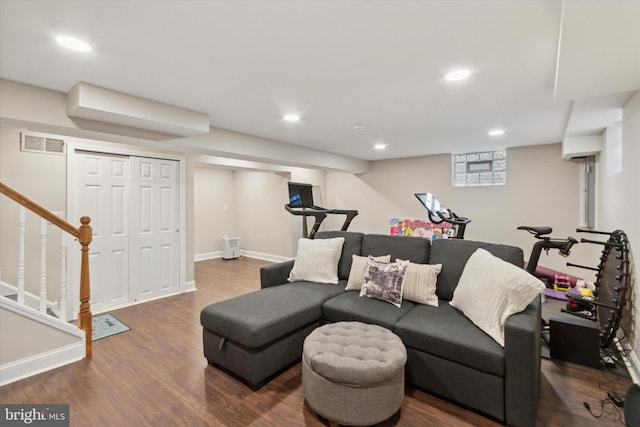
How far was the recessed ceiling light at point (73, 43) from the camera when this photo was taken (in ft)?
5.87

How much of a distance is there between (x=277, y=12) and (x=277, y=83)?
3.07 feet

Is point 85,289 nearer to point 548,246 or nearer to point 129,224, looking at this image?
point 129,224

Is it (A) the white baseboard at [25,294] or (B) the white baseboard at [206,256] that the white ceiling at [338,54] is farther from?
(B) the white baseboard at [206,256]

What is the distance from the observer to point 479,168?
18.4 ft

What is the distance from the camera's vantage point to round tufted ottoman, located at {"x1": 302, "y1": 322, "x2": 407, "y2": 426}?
164 cm

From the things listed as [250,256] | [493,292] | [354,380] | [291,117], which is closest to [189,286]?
[250,256]

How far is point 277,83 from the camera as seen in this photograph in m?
2.46

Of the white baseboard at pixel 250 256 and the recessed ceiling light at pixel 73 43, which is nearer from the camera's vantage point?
the recessed ceiling light at pixel 73 43

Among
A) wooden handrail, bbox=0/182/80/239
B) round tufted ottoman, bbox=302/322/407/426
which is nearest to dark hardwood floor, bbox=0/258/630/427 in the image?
round tufted ottoman, bbox=302/322/407/426

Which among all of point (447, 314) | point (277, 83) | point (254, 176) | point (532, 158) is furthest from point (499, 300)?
point (254, 176)

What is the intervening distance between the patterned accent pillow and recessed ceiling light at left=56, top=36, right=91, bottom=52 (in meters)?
2.62

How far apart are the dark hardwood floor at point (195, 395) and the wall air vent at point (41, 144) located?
219 centimetres

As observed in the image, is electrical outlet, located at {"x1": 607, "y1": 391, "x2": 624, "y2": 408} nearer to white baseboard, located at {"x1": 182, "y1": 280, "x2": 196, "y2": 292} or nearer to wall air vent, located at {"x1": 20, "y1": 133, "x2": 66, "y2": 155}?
white baseboard, located at {"x1": 182, "y1": 280, "x2": 196, "y2": 292}

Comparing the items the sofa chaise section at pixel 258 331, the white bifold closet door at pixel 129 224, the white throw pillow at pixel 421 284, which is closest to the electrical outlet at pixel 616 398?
the white throw pillow at pixel 421 284
